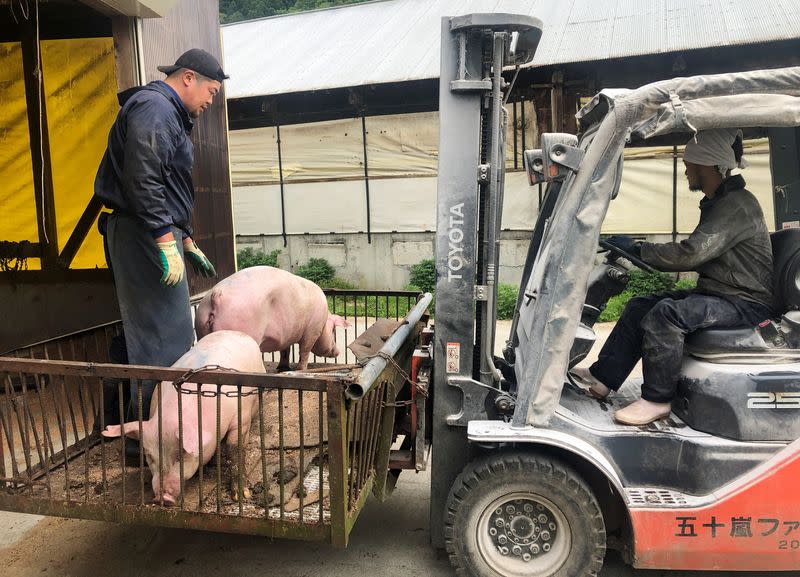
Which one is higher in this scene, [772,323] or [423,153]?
[423,153]

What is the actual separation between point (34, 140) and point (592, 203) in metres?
6.40

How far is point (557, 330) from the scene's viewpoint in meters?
2.81

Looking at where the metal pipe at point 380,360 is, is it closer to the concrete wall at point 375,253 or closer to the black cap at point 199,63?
the black cap at point 199,63

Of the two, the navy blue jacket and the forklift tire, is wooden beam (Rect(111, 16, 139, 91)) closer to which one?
the navy blue jacket

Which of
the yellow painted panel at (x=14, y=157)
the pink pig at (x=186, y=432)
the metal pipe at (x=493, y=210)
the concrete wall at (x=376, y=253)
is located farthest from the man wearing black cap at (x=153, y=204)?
the concrete wall at (x=376, y=253)

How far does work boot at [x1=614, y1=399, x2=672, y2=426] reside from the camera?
3.00m

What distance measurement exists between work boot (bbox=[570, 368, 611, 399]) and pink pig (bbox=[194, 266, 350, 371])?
1.96 m

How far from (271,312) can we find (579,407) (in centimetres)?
217

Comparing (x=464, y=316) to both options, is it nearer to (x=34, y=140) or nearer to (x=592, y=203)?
(x=592, y=203)

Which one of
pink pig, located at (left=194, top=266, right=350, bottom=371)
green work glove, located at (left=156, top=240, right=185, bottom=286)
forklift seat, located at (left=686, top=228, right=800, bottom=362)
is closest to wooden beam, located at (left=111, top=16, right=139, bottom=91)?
pink pig, located at (left=194, top=266, right=350, bottom=371)

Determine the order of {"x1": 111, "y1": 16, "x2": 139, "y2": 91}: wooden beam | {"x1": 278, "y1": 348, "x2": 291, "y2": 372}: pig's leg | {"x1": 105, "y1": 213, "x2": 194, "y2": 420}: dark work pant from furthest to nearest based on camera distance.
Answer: {"x1": 111, "y1": 16, "x2": 139, "y2": 91}: wooden beam < {"x1": 278, "y1": 348, "x2": 291, "y2": 372}: pig's leg < {"x1": 105, "y1": 213, "x2": 194, "y2": 420}: dark work pant

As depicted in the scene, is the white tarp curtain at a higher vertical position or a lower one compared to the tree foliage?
lower

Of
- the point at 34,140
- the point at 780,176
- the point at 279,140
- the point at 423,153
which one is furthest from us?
the point at 279,140

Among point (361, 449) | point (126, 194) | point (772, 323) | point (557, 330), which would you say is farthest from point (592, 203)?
point (126, 194)
